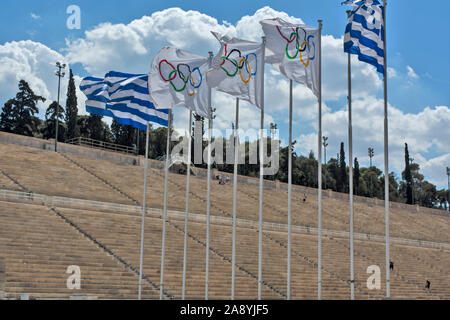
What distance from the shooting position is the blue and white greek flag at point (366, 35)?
17188mm

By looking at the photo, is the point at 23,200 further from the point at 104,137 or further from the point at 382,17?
the point at 104,137

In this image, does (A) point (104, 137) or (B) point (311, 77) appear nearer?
(B) point (311, 77)

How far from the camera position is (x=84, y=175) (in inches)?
1585

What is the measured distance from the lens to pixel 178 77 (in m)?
20.8

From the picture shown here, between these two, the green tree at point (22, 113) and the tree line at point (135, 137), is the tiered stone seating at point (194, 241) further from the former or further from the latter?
the green tree at point (22, 113)

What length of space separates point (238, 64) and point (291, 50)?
1756 mm

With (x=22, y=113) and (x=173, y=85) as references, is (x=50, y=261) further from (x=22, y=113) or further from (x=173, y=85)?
(x=22, y=113)

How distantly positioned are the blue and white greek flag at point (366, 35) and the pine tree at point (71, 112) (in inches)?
2154

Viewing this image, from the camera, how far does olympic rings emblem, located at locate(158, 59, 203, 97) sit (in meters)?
20.8

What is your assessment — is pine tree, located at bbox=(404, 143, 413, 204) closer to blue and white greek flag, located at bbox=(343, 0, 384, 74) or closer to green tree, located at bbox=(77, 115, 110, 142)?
green tree, located at bbox=(77, 115, 110, 142)

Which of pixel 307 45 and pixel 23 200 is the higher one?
pixel 307 45
